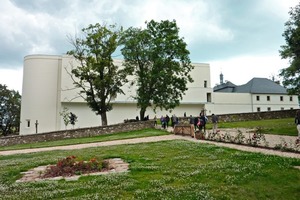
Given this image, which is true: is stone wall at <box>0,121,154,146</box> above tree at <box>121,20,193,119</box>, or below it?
below

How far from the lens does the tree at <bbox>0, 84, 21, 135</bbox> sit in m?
49.4

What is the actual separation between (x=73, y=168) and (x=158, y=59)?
24.9 m

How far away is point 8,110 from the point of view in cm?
5003

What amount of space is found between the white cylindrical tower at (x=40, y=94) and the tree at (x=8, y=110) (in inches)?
232

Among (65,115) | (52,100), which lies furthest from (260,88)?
(52,100)

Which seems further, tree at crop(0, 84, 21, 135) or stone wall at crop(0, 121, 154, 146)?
tree at crop(0, 84, 21, 135)

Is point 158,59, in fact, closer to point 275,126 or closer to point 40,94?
point 275,126

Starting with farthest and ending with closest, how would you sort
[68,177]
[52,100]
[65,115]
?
[52,100] → [65,115] → [68,177]

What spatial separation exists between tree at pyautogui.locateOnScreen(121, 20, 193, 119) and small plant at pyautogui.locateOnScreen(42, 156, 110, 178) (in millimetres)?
23649

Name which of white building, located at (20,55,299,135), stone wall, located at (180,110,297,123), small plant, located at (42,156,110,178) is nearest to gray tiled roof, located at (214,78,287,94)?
white building, located at (20,55,299,135)

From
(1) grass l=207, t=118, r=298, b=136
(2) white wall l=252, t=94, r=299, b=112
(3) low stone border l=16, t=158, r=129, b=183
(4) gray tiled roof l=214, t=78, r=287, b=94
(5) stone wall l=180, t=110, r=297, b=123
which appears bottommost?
(3) low stone border l=16, t=158, r=129, b=183

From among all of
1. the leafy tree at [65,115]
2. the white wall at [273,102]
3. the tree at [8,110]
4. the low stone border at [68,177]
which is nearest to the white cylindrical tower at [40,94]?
the leafy tree at [65,115]

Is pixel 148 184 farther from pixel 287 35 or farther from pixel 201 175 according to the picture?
pixel 287 35

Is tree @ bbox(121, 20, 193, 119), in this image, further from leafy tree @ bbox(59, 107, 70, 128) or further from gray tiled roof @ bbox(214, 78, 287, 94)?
gray tiled roof @ bbox(214, 78, 287, 94)
